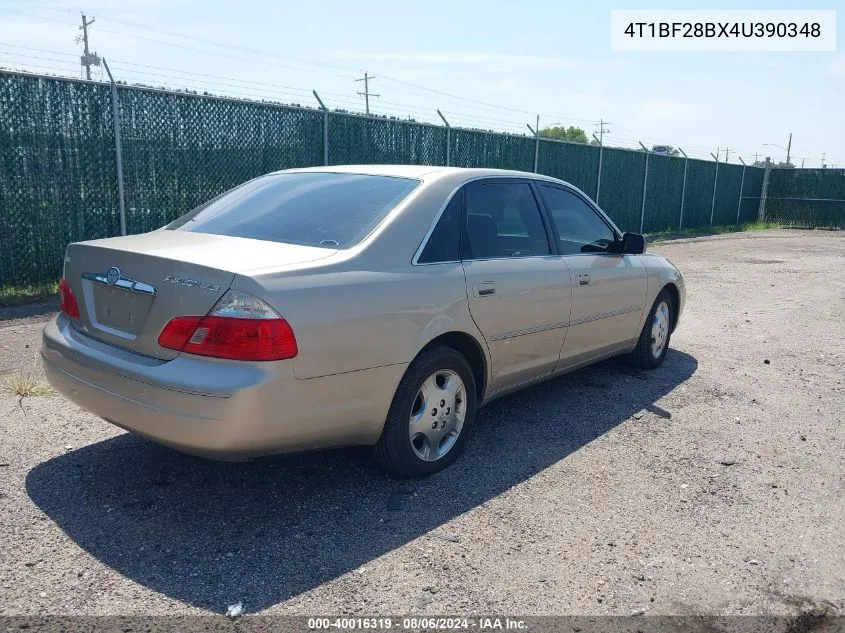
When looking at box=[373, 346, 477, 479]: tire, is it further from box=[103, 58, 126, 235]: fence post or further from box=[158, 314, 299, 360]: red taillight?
→ box=[103, 58, 126, 235]: fence post

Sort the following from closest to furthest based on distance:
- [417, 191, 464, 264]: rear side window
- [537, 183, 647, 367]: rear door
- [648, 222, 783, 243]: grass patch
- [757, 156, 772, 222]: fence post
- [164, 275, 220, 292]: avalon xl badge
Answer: [164, 275, 220, 292]: avalon xl badge, [417, 191, 464, 264]: rear side window, [537, 183, 647, 367]: rear door, [648, 222, 783, 243]: grass patch, [757, 156, 772, 222]: fence post

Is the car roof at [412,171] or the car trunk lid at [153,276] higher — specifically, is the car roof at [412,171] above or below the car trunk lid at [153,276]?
above

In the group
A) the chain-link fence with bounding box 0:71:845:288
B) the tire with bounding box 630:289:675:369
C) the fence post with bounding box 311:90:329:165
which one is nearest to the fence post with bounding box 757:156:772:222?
the chain-link fence with bounding box 0:71:845:288

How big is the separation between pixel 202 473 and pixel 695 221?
23420 mm

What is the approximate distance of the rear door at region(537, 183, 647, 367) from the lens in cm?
486

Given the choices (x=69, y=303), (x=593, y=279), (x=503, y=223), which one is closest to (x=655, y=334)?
(x=593, y=279)

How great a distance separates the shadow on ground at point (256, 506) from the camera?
115 inches

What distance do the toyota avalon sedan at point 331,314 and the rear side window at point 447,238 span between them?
12 mm

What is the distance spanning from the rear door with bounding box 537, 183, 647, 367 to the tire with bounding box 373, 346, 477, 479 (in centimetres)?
109

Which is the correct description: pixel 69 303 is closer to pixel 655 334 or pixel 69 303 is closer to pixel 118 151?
pixel 655 334

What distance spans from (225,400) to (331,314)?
57cm

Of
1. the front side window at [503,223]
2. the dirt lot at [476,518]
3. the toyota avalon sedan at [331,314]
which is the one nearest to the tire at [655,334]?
the dirt lot at [476,518]

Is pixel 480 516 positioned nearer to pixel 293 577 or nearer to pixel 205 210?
pixel 293 577

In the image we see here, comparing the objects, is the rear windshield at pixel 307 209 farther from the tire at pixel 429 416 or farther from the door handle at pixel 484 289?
the tire at pixel 429 416
